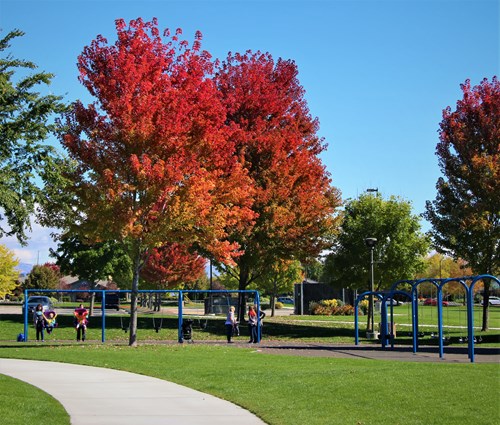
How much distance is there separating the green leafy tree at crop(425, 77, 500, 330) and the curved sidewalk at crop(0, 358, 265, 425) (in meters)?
23.4

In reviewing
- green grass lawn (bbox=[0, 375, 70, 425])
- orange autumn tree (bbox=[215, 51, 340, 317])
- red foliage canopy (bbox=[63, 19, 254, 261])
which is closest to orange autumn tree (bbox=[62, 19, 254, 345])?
red foliage canopy (bbox=[63, 19, 254, 261])

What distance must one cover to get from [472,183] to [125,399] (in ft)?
87.9

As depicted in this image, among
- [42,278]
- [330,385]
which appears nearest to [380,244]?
[330,385]

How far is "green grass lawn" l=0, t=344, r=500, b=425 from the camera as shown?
11.0 m

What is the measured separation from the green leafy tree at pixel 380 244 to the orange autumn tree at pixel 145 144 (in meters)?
14.7

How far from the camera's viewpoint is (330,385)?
1385 centimetres

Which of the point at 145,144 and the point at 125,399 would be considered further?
the point at 145,144

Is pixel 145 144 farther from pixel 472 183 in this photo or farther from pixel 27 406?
pixel 472 183

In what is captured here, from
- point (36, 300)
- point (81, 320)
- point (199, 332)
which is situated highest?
point (36, 300)

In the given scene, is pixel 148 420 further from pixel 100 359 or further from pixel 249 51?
pixel 249 51

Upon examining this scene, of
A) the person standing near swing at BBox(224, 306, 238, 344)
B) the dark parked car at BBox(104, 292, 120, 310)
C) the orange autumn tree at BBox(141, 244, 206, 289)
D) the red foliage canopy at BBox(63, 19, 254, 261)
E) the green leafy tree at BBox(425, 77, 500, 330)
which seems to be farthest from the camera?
the dark parked car at BBox(104, 292, 120, 310)

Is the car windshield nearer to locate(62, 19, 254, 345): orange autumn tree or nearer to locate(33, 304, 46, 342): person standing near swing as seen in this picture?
locate(33, 304, 46, 342): person standing near swing

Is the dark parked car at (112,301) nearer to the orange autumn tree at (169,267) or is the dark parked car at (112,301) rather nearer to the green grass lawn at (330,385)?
the orange autumn tree at (169,267)

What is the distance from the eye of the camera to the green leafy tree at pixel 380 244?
38688 mm
